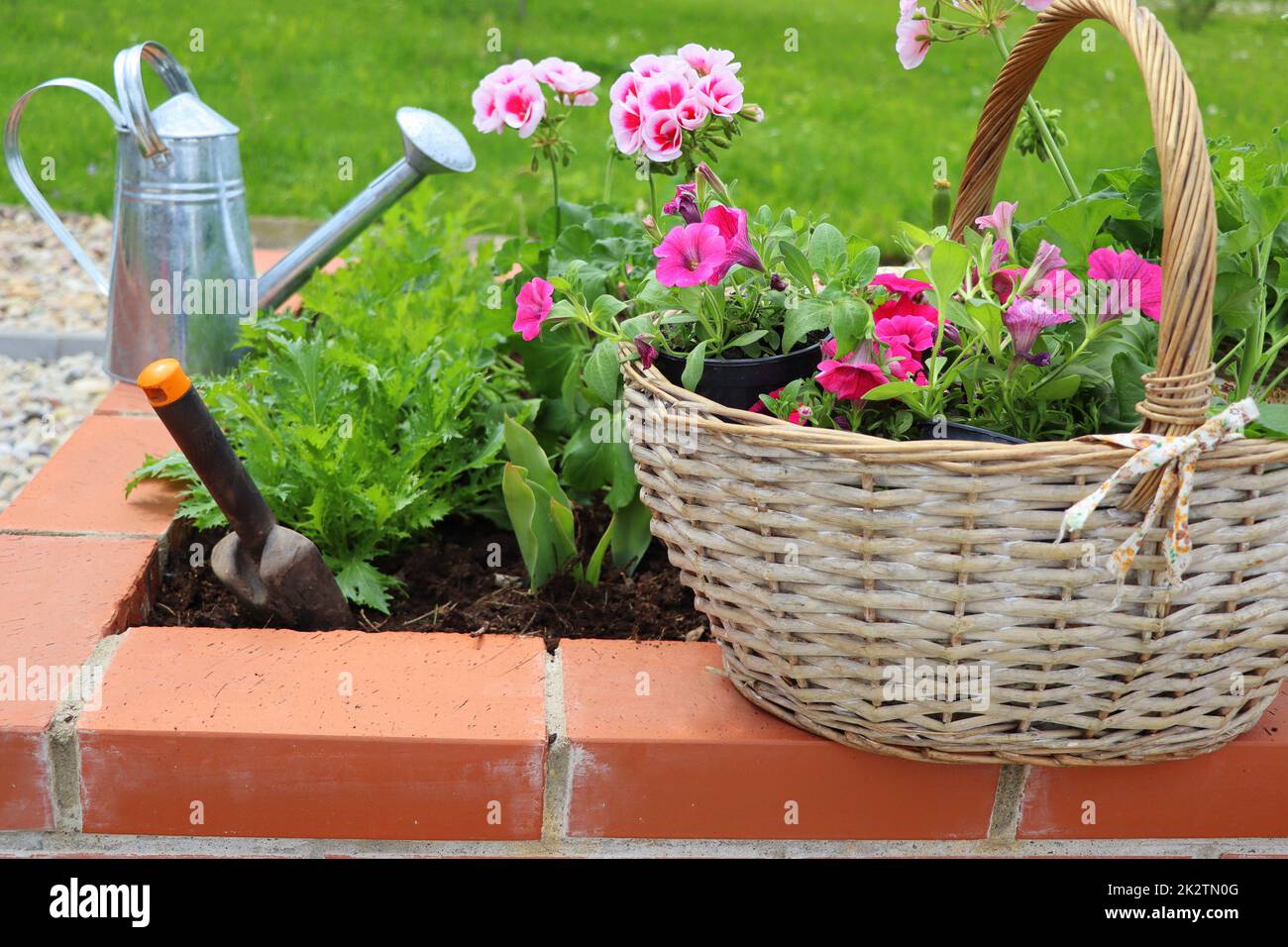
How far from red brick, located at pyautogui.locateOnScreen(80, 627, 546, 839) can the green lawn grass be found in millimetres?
1958

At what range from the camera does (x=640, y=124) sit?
1369 mm

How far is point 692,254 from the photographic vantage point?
4.03 feet

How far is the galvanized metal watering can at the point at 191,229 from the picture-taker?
1961 millimetres

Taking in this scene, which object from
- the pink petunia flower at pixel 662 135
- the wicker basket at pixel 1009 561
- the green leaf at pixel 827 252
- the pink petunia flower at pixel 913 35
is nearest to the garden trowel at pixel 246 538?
the wicker basket at pixel 1009 561

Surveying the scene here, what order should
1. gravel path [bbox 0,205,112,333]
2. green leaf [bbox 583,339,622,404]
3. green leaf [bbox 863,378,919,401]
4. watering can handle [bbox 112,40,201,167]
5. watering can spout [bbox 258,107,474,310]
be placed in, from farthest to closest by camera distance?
gravel path [bbox 0,205,112,333] < watering can spout [bbox 258,107,474,310] < watering can handle [bbox 112,40,201,167] < green leaf [bbox 583,339,622,404] < green leaf [bbox 863,378,919,401]

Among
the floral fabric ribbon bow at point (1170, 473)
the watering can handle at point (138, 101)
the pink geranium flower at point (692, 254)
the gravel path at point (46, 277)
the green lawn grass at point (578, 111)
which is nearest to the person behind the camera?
the floral fabric ribbon bow at point (1170, 473)

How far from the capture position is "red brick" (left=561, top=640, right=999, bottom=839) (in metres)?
1.28

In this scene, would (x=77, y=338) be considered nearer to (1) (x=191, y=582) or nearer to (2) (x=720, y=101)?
(1) (x=191, y=582)

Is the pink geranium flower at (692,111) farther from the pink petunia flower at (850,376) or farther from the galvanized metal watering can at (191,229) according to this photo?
Answer: the galvanized metal watering can at (191,229)

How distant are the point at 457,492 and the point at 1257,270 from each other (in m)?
1.01

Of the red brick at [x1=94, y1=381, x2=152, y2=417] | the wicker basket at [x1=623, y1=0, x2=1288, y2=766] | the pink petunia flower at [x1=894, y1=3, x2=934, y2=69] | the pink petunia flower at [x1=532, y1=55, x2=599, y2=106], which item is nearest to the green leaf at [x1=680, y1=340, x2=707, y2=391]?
the wicker basket at [x1=623, y1=0, x2=1288, y2=766]

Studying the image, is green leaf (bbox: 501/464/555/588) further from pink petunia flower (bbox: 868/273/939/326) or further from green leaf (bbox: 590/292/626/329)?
pink petunia flower (bbox: 868/273/939/326)

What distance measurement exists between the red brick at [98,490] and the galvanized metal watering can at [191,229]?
0.63 feet

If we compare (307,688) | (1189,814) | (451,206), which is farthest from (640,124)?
(451,206)
